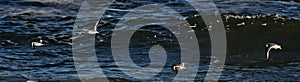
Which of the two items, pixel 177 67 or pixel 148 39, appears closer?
pixel 177 67

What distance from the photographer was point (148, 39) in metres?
14.9

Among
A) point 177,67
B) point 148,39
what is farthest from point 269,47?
point 148,39

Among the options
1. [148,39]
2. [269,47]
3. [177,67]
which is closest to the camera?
[177,67]

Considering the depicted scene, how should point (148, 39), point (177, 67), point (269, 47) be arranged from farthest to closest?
1. point (148, 39)
2. point (269, 47)
3. point (177, 67)

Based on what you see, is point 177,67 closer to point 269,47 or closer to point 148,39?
point 269,47

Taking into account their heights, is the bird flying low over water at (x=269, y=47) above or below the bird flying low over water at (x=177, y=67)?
below

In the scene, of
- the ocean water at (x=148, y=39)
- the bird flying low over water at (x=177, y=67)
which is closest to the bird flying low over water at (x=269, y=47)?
the ocean water at (x=148, y=39)

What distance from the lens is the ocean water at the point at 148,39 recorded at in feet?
40.7

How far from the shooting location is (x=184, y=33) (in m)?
15.6

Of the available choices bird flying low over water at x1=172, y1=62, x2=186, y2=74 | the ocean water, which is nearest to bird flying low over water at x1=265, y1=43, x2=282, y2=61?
the ocean water

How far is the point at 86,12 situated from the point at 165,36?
8.77 feet

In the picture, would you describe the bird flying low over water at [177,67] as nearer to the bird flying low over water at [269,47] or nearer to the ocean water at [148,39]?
the ocean water at [148,39]

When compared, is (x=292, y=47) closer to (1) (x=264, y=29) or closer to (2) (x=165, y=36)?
(1) (x=264, y=29)

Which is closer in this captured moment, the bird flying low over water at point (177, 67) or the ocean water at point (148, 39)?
the bird flying low over water at point (177, 67)
